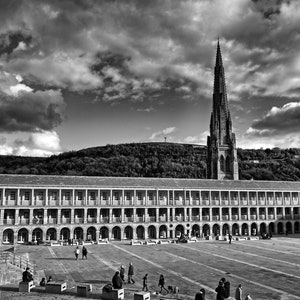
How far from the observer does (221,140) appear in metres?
93.2

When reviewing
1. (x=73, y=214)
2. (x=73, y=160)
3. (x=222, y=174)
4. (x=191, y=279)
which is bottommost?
(x=191, y=279)

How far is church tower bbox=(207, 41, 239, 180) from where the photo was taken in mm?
91688

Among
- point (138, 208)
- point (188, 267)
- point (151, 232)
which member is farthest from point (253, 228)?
point (188, 267)

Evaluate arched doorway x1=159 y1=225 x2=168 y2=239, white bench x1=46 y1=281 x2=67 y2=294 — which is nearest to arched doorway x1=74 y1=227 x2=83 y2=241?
arched doorway x1=159 y1=225 x2=168 y2=239

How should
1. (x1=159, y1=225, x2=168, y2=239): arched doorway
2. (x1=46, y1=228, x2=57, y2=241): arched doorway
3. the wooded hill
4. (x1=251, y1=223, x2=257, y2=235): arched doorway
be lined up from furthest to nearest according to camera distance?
the wooded hill
(x1=251, y1=223, x2=257, y2=235): arched doorway
(x1=159, y1=225, x2=168, y2=239): arched doorway
(x1=46, y1=228, x2=57, y2=241): arched doorway

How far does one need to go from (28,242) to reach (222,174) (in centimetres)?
5279

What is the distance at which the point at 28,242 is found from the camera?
2052 inches

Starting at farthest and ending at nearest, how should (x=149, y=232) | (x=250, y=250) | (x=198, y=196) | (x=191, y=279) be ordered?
(x=198, y=196) < (x=149, y=232) < (x=250, y=250) < (x=191, y=279)

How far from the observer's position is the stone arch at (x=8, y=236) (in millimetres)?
54031

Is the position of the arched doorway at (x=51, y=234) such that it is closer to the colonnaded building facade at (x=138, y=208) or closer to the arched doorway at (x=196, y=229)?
the colonnaded building facade at (x=138, y=208)

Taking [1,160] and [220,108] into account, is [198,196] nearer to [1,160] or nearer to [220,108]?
[220,108]

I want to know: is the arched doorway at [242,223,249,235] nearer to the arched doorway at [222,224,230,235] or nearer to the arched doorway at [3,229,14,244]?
the arched doorway at [222,224,230,235]

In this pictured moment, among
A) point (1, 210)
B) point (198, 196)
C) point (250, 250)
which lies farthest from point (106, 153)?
point (250, 250)

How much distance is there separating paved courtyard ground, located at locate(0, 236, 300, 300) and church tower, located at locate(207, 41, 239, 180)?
44.5m
